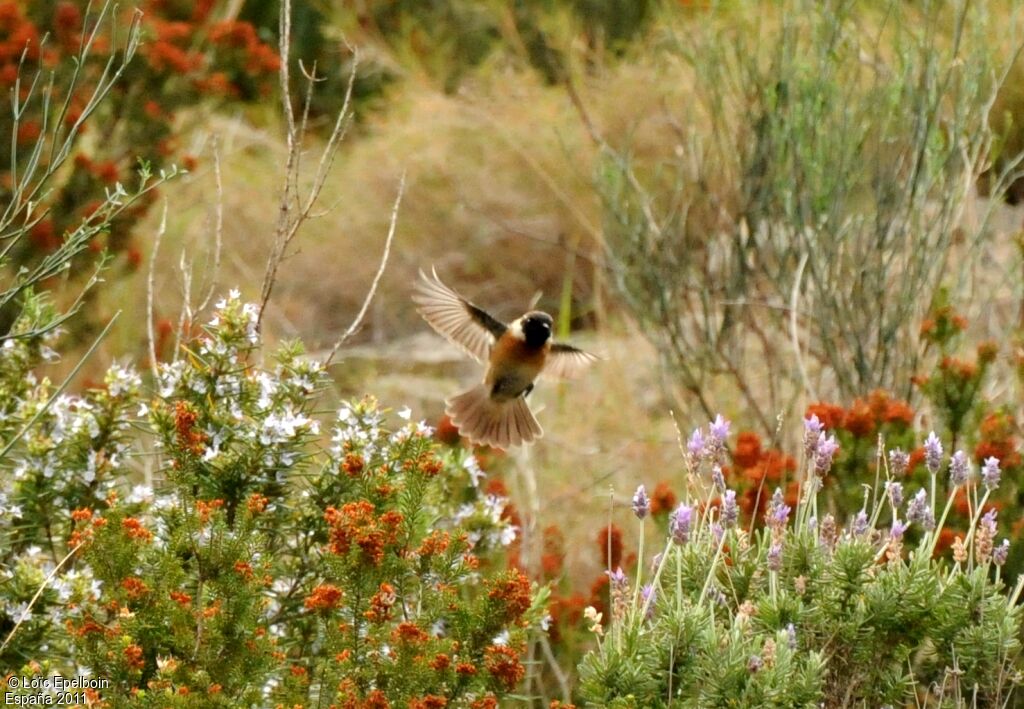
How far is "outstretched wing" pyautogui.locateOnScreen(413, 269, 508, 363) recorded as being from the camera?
4.77 meters

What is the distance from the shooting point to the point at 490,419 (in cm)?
490

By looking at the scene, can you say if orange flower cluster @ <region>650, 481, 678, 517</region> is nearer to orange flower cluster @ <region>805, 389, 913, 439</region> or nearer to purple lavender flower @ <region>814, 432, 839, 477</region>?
orange flower cluster @ <region>805, 389, 913, 439</region>

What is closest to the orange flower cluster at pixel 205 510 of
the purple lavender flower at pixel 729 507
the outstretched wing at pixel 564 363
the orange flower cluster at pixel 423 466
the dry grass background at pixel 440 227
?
the orange flower cluster at pixel 423 466

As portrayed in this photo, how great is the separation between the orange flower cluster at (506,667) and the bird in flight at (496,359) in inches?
82.9

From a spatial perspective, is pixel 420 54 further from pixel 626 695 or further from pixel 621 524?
pixel 626 695

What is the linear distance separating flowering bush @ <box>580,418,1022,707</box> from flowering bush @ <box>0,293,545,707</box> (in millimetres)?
231

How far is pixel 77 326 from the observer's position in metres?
8.16

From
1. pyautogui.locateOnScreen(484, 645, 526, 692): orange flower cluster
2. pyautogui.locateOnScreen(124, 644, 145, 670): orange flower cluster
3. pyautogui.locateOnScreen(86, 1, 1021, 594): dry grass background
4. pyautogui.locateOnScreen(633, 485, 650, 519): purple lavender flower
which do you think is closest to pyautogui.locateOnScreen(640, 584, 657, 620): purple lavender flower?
pyautogui.locateOnScreen(633, 485, 650, 519): purple lavender flower

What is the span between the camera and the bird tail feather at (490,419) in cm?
484

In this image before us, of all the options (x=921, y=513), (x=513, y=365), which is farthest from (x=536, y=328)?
(x=921, y=513)

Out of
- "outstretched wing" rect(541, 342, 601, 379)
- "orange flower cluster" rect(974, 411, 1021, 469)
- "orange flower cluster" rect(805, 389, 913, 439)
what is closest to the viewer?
"orange flower cluster" rect(974, 411, 1021, 469)

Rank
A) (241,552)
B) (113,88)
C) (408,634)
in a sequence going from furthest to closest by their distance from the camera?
1. (113,88)
2. (241,552)
3. (408,634)

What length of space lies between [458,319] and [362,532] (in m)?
2.36

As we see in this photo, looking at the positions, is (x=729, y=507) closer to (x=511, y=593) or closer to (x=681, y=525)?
(x=681, y=525)
